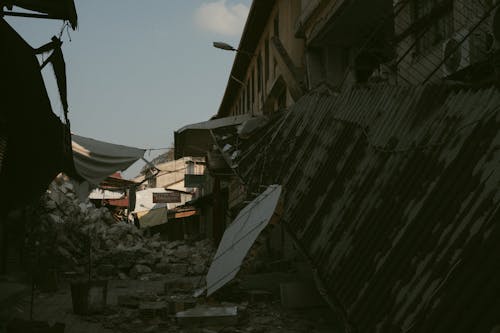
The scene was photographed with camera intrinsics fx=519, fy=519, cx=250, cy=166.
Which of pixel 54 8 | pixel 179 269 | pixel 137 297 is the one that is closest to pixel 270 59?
pixel 179 269

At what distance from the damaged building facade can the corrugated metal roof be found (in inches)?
Answer: 0.4

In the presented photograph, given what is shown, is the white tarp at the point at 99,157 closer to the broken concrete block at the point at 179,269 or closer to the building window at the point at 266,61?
the broken concrete block at the point at 179,269

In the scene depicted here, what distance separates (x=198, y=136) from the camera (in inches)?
864

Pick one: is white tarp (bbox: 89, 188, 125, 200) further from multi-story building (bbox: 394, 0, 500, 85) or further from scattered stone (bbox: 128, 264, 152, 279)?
multi-story building (bbox: 394, 0, 500, 85)

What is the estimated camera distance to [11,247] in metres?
11.4

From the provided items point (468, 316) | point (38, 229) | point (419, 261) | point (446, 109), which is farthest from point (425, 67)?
point (38, 229)

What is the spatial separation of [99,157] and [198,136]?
9.64 meters

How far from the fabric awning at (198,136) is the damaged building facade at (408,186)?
7.39 metres

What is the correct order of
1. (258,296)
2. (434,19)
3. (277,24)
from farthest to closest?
(277,24)
(258,296)
(434,19)

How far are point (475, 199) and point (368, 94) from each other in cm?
380

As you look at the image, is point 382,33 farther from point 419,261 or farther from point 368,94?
point 419,261

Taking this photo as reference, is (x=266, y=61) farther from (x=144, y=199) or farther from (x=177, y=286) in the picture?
(x=144, y=199)

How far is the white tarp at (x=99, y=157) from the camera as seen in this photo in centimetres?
1191

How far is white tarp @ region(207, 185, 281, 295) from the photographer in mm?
7402
